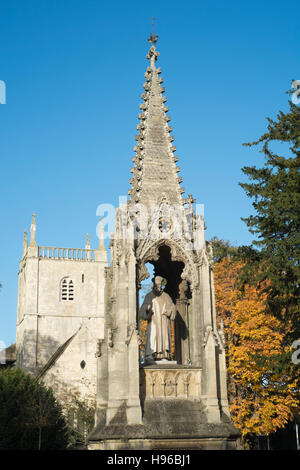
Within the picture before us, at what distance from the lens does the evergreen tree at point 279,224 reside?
1762 centimetres

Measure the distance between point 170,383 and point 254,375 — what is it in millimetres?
12498

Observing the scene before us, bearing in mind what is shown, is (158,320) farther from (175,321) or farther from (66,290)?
(66,290)

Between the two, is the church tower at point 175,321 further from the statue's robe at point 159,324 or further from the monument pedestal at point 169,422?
the statue's robe at point 159,324

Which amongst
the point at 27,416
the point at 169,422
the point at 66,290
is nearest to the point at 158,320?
the point at 169,422

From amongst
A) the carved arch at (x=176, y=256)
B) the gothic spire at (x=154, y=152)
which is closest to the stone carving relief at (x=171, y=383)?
the carved arch at (x=176, y=256)

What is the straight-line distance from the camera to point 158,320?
14203 millimetres

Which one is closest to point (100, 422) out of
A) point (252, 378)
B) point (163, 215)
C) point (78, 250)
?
point (163, 215)

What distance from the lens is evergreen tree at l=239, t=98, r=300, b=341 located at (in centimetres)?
1762

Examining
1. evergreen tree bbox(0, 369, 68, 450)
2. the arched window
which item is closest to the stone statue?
evergreen tree bbox(0, 369, 68, 450)

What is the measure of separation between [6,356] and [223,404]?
178ft

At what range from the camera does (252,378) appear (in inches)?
1006

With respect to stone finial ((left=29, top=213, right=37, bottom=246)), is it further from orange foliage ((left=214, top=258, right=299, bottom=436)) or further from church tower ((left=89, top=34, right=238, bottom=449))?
church tower ((left=89, top=34, right=238, bottom=449))

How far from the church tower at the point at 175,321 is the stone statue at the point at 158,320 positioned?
0.78 ft

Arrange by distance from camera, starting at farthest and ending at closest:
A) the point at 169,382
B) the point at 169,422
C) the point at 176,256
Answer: the point at 176,256 < the point at 169,382 < the point at 169,422
